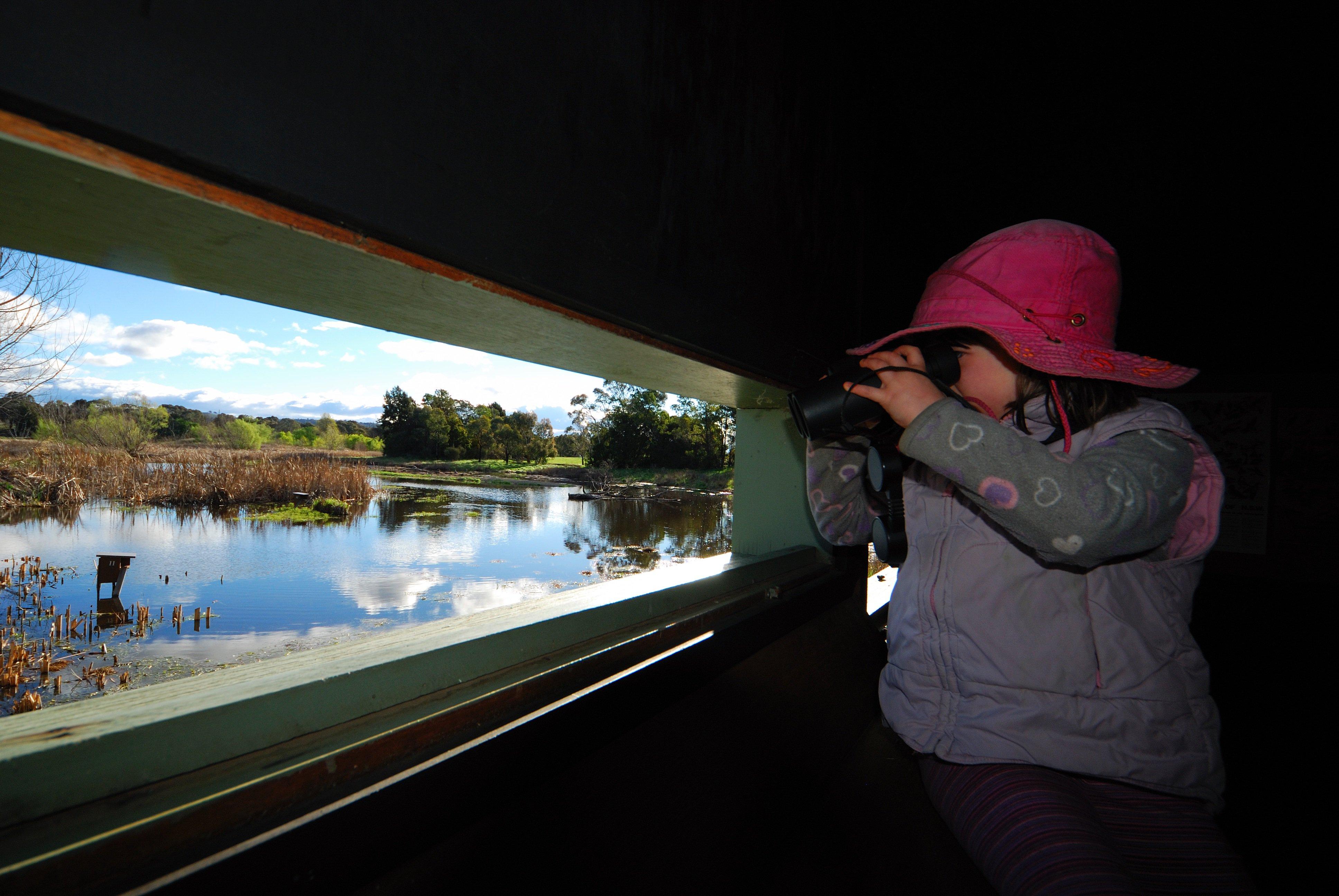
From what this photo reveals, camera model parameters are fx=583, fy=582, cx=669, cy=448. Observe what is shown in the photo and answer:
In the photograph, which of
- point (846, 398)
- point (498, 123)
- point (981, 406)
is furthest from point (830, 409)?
point (498, 123)

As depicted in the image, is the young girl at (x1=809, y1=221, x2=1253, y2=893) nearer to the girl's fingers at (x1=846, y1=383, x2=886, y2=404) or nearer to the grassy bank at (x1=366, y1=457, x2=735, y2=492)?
the girl's fingers at (x1=846, y1=383, x2=886, y2=404)

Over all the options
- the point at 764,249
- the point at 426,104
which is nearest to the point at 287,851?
the point at 426,104

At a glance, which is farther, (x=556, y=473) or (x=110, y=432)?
(x=556, y=473)

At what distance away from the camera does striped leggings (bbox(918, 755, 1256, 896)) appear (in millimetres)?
745

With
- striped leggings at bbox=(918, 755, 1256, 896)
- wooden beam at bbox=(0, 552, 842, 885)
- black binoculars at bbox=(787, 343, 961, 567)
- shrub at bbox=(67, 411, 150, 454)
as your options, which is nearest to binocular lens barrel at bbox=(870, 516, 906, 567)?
black binoculars at bbox=(787, 343, 961, 567)

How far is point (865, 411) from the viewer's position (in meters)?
0.98

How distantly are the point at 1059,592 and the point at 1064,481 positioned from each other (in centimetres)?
24

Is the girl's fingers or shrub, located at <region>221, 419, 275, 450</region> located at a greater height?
the girl's fingers

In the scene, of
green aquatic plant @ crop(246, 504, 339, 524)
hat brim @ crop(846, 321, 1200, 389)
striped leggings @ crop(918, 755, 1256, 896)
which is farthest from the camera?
green aquatic plant @ crop(246, 504, 339, 524)

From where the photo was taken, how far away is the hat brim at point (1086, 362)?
2.78 ft

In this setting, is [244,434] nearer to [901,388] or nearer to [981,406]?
[901,388]

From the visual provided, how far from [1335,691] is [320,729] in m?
3.29

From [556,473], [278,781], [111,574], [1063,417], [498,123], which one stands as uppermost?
[498,123]

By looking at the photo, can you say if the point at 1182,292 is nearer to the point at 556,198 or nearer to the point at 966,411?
the point at 966,411
